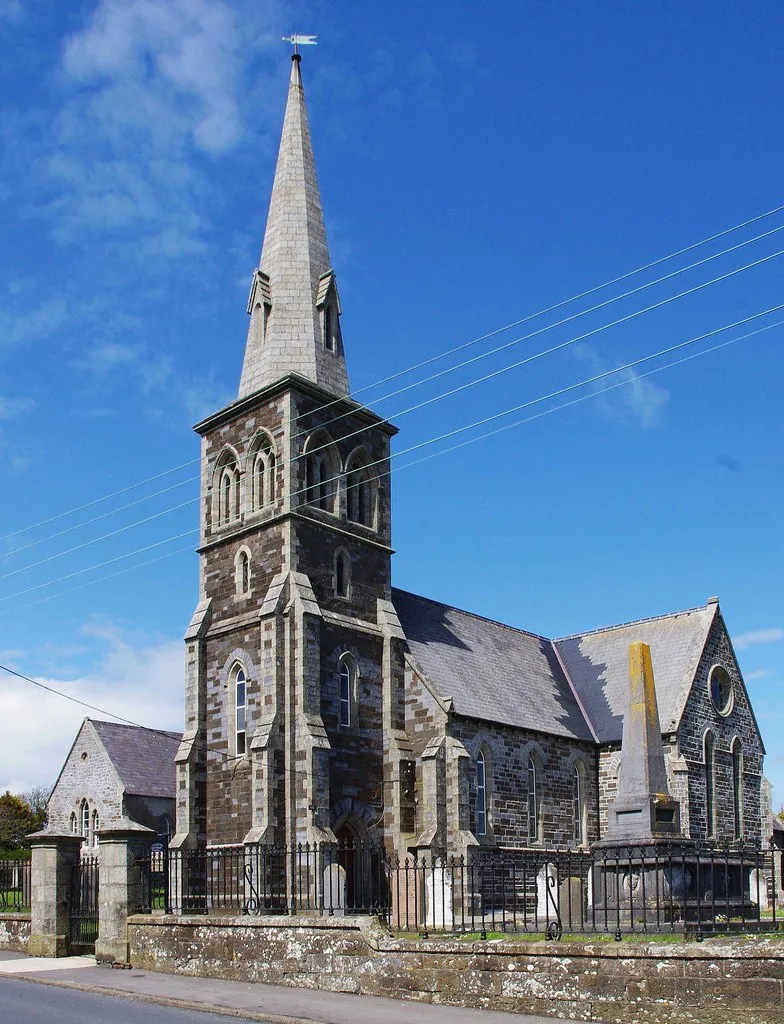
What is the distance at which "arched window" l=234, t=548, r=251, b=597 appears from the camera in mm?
31141

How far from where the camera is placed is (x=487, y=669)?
35875mm

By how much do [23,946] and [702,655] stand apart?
25383 mm

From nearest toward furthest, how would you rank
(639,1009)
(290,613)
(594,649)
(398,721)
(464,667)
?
1. (639,1009)
2. (290,613)
3. (398,721)
4. (464,667)
5. (594,649)

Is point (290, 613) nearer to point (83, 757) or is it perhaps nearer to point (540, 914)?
point (540, 914)

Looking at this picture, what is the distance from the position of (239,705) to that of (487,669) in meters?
9.47

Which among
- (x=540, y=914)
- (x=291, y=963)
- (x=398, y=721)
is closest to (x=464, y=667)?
(x=398, y=721)

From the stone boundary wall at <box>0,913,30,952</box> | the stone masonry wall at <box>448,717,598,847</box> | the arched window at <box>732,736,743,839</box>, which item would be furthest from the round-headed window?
the stone boundary wall at <box>0,913,30,952</box>

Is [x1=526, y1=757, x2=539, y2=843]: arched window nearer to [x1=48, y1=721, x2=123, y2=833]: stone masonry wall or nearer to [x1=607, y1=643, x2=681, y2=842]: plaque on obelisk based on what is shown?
[x1=607, y1=643, x2=681, y2=842]: plaque on obelisk

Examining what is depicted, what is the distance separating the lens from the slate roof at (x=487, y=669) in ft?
108

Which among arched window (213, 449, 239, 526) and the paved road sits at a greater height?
arched window (213, 449, 239, 526)

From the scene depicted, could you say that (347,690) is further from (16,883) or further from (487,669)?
(16,883)

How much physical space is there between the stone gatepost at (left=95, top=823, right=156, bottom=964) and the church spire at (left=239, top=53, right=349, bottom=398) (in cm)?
1647

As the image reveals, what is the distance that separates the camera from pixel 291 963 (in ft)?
50.5

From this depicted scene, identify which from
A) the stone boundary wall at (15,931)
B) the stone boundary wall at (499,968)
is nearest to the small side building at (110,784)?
the stone boundary wall at (15,931)
